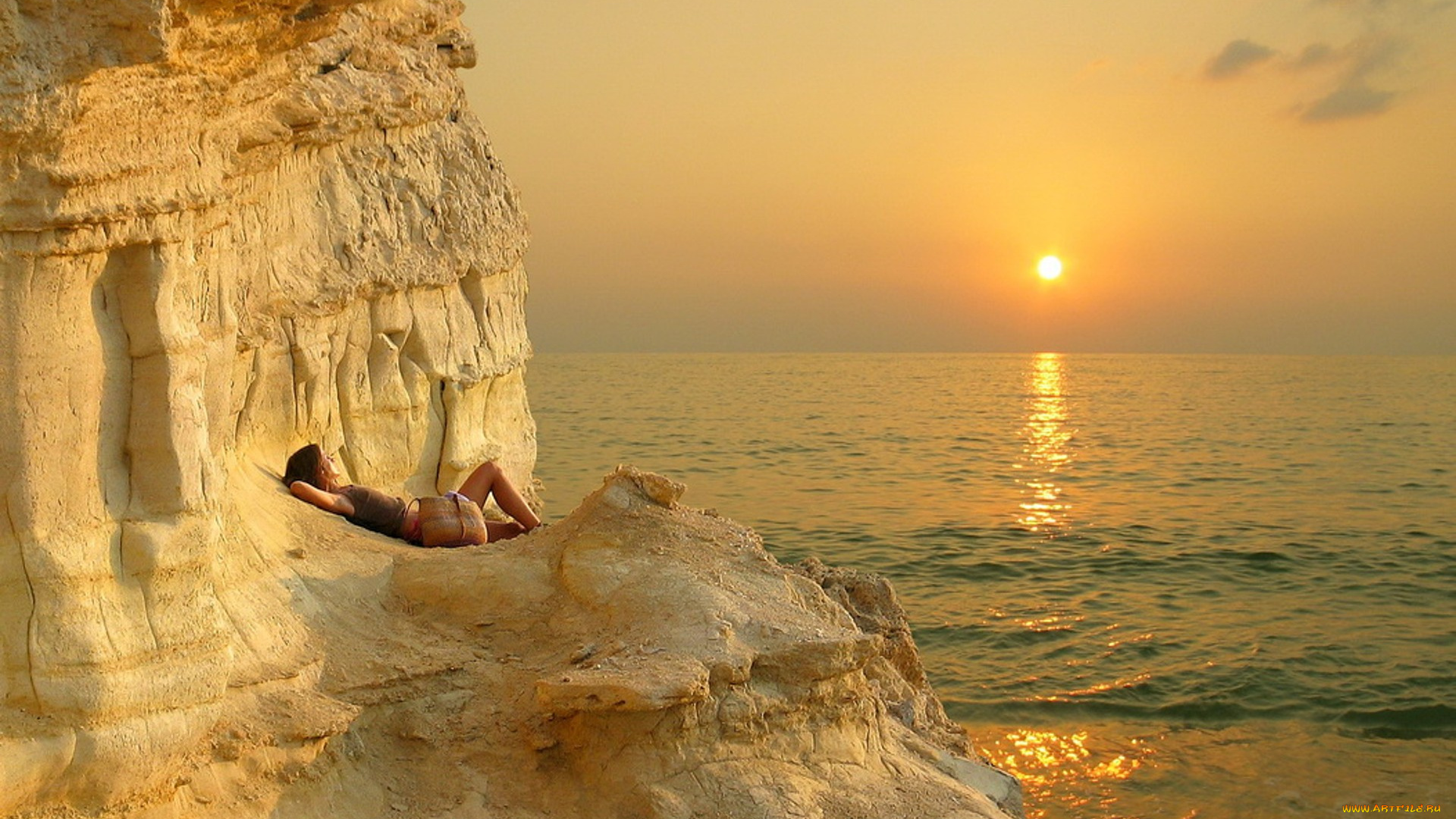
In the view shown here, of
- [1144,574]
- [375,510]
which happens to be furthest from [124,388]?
[1144,574]

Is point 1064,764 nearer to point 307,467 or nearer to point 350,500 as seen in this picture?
point 350,500

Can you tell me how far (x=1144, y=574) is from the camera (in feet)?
47.2

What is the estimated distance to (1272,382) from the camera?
68.8m

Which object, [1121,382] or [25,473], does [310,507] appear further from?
[1121,382]

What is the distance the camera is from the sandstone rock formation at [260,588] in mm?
A: 3496

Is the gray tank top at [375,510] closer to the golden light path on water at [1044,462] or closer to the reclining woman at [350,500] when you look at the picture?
the reclining woman at [350,500]

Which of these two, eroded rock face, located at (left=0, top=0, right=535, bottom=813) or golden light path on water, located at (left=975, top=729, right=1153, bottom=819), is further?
golden light path on water, located at (left=975, top=729, right=1153, bottom=819)

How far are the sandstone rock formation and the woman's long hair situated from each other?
0.15 m

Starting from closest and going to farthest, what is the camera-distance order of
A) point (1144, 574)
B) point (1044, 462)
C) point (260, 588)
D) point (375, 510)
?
point (260, 588) → point (375, 510) → point (1144, 574) → point (1044, 462)

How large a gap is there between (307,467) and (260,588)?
5.29ft

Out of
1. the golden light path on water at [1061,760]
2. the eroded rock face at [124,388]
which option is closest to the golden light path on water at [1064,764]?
the golden light path on water at [1061,760]

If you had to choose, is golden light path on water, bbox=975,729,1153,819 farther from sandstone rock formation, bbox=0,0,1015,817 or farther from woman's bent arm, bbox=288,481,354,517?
woman's bent arm, bbox=288,481,354,517

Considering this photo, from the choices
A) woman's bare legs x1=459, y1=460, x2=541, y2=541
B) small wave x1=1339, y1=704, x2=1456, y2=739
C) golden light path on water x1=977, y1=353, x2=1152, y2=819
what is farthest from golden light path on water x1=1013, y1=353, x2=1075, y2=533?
woman's bare legs x1=459, y1=460, x2=541, y2=541

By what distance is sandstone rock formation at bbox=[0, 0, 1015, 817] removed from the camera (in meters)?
3.50
